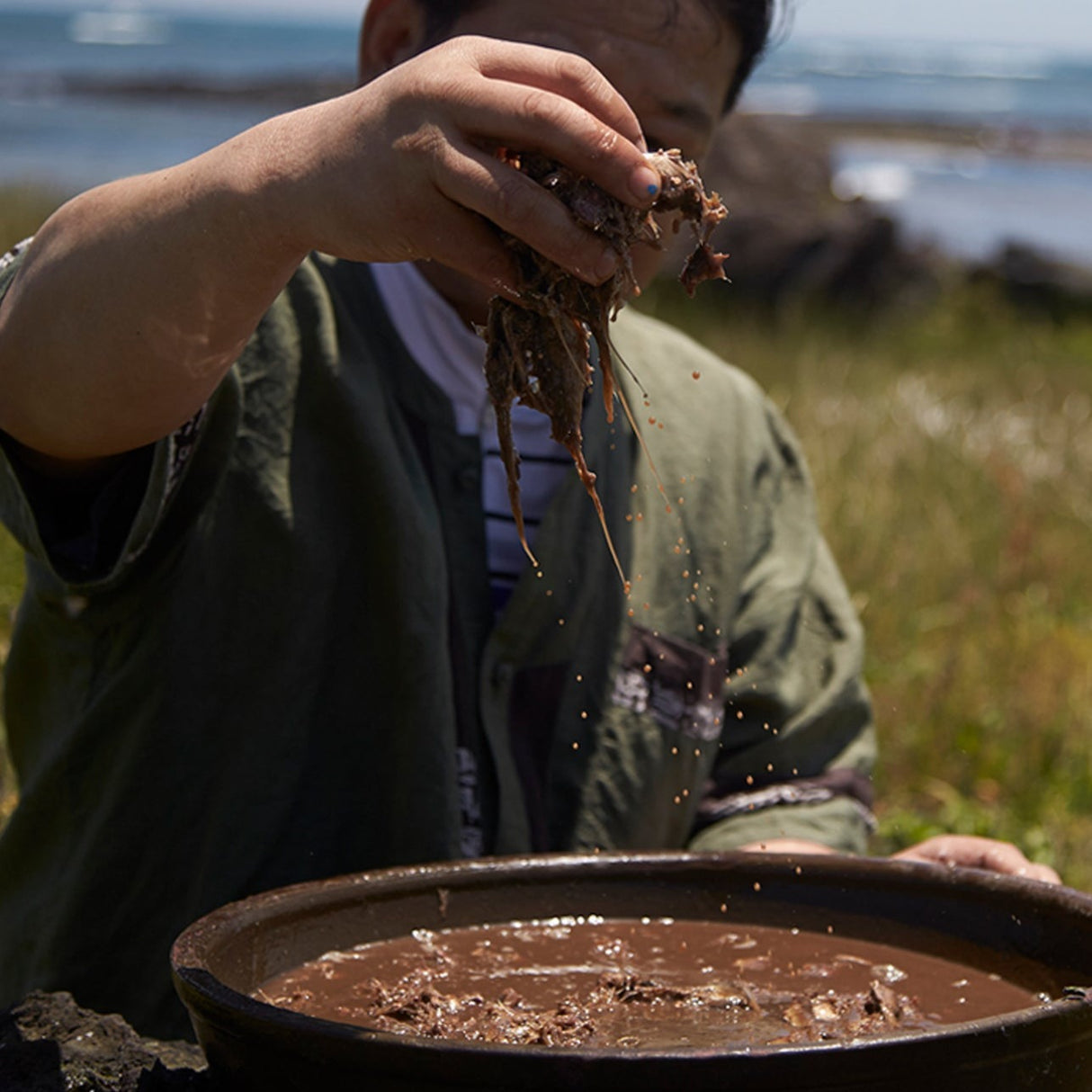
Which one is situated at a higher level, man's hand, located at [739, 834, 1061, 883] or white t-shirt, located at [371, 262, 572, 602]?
white t-shirt, located at [371, 262, 572, 602]

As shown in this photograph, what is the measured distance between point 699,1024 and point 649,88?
42.9 inches

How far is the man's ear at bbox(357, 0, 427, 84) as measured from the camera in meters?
2.16

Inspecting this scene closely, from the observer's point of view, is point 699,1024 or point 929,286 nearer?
point 699,1024

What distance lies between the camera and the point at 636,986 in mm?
1426

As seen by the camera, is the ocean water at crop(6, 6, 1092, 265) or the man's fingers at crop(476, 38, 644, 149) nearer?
the man's fingers at crop(476, 38, 644, 149)

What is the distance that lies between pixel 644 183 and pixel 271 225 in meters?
0.37

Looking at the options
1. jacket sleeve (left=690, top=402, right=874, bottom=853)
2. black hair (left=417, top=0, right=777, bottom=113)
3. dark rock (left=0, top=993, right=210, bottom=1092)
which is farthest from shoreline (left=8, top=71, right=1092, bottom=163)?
dark rock (left=0, top=993, right=210, bottom=1092)

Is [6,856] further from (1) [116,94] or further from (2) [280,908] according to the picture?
(1) [116,94]

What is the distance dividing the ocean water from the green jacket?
124cm

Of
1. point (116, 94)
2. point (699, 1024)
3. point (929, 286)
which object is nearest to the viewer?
point (699, 1024)

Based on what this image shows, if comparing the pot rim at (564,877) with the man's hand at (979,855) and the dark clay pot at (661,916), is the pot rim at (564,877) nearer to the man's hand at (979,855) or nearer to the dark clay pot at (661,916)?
the dark clay pot at (661,916)

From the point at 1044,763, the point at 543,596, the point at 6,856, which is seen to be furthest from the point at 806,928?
the point at 1044,763

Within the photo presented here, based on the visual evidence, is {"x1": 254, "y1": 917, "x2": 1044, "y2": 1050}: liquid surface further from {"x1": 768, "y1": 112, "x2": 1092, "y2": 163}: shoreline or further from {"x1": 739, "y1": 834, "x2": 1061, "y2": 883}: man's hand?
{"x1": 768, "y1": 112, "x2": 1092, "y2": 163}: shoreline

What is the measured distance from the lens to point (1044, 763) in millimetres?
4273
